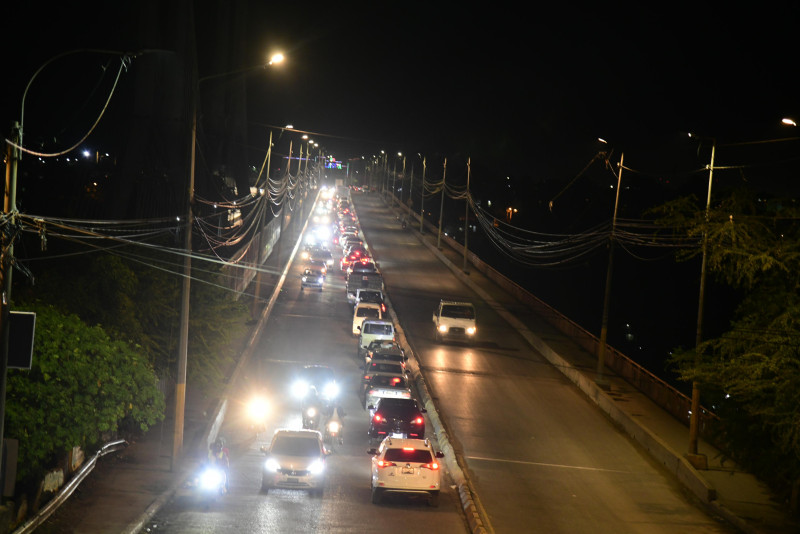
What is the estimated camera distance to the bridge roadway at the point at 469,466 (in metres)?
17.6

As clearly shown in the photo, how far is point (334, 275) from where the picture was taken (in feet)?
Answer: 204

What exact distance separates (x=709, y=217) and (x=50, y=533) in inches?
649

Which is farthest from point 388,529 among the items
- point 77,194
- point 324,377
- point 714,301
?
point 714,301

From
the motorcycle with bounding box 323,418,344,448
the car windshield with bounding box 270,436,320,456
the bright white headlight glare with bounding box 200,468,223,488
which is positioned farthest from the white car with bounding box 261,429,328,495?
the motorcycle with bounding box 323,418,344,448

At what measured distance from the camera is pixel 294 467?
1938cm

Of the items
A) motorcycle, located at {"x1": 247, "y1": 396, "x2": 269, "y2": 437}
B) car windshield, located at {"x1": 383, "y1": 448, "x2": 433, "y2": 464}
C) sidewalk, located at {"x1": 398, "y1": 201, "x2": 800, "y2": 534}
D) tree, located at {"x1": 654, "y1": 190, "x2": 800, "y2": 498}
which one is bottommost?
motorcycle, located at {"x1": 247, "y1": 396, "x2": 269, "y2": 437}

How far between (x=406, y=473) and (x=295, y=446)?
281 centimetres

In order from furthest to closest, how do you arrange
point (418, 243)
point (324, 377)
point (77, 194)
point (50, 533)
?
point (418, 243) < point (77, 194) < point (324, 377) < point (50, 533)

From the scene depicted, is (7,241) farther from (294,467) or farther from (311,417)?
(311,417)

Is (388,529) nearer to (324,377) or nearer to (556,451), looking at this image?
(556,451)

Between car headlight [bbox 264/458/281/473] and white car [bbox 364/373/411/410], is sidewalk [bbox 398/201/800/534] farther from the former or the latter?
car headlight [bbox 264/458/281/473]

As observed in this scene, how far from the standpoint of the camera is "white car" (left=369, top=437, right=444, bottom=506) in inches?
746

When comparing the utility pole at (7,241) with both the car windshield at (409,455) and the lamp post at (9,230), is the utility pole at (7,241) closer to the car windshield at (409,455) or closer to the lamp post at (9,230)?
the lamp post at (9,230)

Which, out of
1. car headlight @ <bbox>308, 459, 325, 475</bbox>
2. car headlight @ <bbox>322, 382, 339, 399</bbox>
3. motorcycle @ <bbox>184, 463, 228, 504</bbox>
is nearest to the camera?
motorcycle @ <bbox>184, 463, 228, 504</bbox>
